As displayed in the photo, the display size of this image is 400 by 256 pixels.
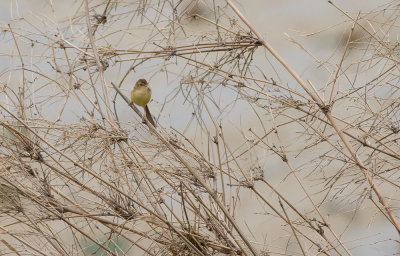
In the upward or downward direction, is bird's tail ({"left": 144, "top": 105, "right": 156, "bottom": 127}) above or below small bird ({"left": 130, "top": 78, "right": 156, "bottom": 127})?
below

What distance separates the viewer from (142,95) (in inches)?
65.0

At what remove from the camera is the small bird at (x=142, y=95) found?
164cm

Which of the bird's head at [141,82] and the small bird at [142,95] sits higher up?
the bird's head at [141,82]

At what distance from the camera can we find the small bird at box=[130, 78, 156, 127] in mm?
1644

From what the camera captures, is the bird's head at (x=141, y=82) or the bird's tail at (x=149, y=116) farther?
the bird's head at (x=141, y=82)

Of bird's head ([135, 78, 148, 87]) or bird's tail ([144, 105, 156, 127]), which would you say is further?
bird's head ([135, 78, 148, 87])

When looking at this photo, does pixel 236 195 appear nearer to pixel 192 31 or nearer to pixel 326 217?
pixel 326 217

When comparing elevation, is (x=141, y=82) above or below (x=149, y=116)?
above

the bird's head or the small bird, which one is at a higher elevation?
the bird's head

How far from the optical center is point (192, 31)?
160cm

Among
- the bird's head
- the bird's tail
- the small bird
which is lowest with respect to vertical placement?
the bird's tail

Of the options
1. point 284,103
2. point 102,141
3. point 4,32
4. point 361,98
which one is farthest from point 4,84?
point 361,98

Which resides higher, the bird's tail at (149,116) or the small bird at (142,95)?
the small bird at (142,95)

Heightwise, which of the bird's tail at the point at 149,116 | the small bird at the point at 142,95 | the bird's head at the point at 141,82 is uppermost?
the bird's head at the point at 141,82
